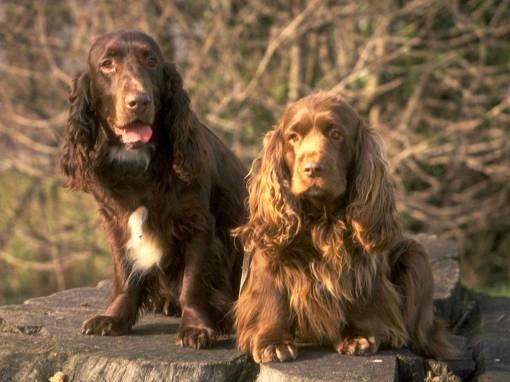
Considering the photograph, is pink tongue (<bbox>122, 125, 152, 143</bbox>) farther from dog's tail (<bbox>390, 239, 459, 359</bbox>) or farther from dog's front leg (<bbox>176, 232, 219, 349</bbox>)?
dog's tail (<bbox>390, 239, 459, 359</bbox>)

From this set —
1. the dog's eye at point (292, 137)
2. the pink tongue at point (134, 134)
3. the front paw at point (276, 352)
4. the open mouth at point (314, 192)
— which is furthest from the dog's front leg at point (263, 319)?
the pink tongue at point (134, 134)

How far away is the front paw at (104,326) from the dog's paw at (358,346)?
98 cm

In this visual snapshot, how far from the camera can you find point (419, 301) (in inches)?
165

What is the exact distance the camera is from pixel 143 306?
4.62 meters

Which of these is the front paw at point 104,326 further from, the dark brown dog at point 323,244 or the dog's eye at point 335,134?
the dog's eye at point 335,134

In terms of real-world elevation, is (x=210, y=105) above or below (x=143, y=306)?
above

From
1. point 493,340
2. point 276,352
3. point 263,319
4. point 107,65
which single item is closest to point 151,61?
point 107,65

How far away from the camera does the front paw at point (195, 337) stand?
13.4 feet

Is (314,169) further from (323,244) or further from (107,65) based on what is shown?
(107,65)

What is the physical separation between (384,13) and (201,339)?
5.17 m

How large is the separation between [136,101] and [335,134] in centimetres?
81

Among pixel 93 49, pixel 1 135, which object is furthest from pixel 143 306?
pixel 1 135

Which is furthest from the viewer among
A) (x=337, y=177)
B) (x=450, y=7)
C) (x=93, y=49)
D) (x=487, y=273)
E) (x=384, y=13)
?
(x=487, y=273)

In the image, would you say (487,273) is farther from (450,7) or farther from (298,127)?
(298,127)
